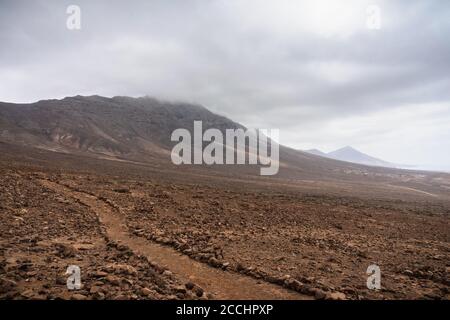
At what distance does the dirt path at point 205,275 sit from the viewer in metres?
6.63

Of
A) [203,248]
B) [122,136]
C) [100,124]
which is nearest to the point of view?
[203,248]

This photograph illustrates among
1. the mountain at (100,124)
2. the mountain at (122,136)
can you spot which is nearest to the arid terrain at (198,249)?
the mountain at (122,136)

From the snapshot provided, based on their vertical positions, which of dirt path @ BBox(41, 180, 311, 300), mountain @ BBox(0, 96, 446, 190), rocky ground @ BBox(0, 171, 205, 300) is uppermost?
mountain @ BBox(0, 96, 446, 190)

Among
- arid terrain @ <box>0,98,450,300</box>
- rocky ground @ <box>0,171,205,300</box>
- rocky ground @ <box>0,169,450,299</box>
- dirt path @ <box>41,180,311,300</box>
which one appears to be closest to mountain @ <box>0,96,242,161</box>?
arid terrain @ <box>0,98,450,300</box>

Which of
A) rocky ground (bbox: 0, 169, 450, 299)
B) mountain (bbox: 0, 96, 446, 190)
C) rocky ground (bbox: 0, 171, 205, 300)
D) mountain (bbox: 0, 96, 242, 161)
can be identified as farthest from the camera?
mountain (bbox: 0, 96, 242, 161)

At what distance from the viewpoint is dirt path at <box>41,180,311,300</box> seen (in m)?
6.63

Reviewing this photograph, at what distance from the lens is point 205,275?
24.7ft

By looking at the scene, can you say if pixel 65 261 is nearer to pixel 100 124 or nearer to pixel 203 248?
pixel 203 248

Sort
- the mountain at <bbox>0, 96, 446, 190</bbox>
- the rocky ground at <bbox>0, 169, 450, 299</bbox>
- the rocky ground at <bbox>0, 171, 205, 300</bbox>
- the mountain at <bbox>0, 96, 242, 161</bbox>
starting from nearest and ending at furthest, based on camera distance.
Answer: the rocky ground at <bbox>0, 171, 205, 300</bbox>, the rocky ground at <bbox>0, 169, 450, 299</bbox>, the mountain at <bbox>0, 96, 446, 190</bbox>, the mountain at <bbox>0, 96, 242, 161</bbox>

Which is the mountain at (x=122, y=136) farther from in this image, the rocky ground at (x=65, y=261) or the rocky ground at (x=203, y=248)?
the rocky ground at (x=65, y=261)

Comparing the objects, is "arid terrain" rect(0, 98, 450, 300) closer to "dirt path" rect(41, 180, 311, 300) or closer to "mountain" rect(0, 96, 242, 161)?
"dirt path" rect(41, 180, 311, 300)

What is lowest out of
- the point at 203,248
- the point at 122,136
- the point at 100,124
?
the point at 203,248

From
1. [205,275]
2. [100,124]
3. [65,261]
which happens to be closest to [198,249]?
[205,275]
